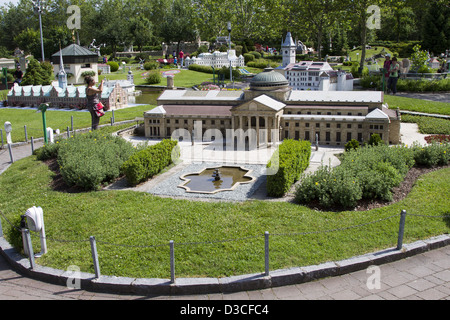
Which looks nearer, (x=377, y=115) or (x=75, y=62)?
(x=377, y=115)

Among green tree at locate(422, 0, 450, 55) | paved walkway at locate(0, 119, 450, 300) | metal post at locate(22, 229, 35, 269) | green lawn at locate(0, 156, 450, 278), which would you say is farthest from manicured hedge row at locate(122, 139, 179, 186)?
green tree at locate(422, 0, 450, 55)

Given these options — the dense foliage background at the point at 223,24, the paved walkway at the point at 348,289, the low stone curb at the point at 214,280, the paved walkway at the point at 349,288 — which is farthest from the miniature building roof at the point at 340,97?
the dense foliage background at the point at 223,24

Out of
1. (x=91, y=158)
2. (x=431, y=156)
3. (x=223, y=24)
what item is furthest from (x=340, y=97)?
(x=223, y=24)

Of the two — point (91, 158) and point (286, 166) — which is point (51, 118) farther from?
point (286, 166)

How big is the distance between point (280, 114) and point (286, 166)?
15160 mm

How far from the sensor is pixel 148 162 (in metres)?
27.1

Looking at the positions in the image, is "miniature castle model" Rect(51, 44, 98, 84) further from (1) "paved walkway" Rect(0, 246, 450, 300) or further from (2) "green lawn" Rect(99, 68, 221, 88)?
(1) "paved walkway" Rect(0, 246, 450, 300)

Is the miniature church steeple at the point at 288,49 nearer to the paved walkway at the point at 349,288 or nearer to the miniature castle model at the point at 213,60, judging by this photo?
the miniature castle model at the point at 213,60

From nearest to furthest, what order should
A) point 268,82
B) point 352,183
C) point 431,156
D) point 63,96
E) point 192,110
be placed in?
point 352,183 → point 431,156 → point 268,82 → point 192,110 → point 63,96

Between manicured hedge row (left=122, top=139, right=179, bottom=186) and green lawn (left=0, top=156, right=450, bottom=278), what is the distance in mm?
1502

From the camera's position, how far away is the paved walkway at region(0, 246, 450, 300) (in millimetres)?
14242

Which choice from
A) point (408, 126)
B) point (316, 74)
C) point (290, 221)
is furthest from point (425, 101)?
point (290, 221)

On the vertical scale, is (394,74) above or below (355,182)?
above

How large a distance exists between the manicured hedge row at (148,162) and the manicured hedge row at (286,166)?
24.3 ft
